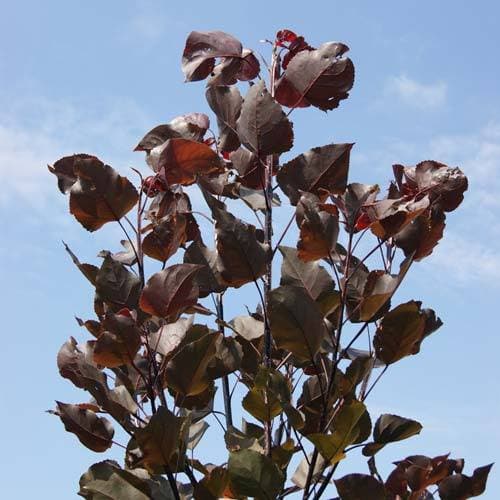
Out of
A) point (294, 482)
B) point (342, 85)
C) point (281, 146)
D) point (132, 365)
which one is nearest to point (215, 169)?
point (281, 146)

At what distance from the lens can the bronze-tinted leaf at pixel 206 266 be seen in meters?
1.37

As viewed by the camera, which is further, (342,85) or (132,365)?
(342,85)

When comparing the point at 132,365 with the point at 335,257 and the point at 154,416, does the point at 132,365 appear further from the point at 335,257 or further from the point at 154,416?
the point at 335,257

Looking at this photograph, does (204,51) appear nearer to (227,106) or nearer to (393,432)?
(227,106)

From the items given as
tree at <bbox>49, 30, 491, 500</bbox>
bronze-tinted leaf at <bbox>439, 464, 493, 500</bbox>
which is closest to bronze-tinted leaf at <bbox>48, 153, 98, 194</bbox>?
tree at <bbox>49, 30, 491, 500</bbox>

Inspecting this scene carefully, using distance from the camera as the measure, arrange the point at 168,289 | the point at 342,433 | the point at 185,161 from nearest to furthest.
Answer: the point at 342,433 < the point at 168,289 < the point at 185,161

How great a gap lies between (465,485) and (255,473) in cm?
41

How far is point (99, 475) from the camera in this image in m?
1.24

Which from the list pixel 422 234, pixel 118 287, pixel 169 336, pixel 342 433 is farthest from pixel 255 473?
pixel 422 234

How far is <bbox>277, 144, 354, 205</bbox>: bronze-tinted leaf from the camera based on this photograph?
1354 mm

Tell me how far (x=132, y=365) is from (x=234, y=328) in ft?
0.71

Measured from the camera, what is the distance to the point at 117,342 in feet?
3.98

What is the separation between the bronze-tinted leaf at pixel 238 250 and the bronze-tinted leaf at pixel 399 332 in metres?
0.22

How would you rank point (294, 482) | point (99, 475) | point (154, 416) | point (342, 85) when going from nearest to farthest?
point (154, 416) → point (99, 475) → point (294, 482) → point (342, 85)
